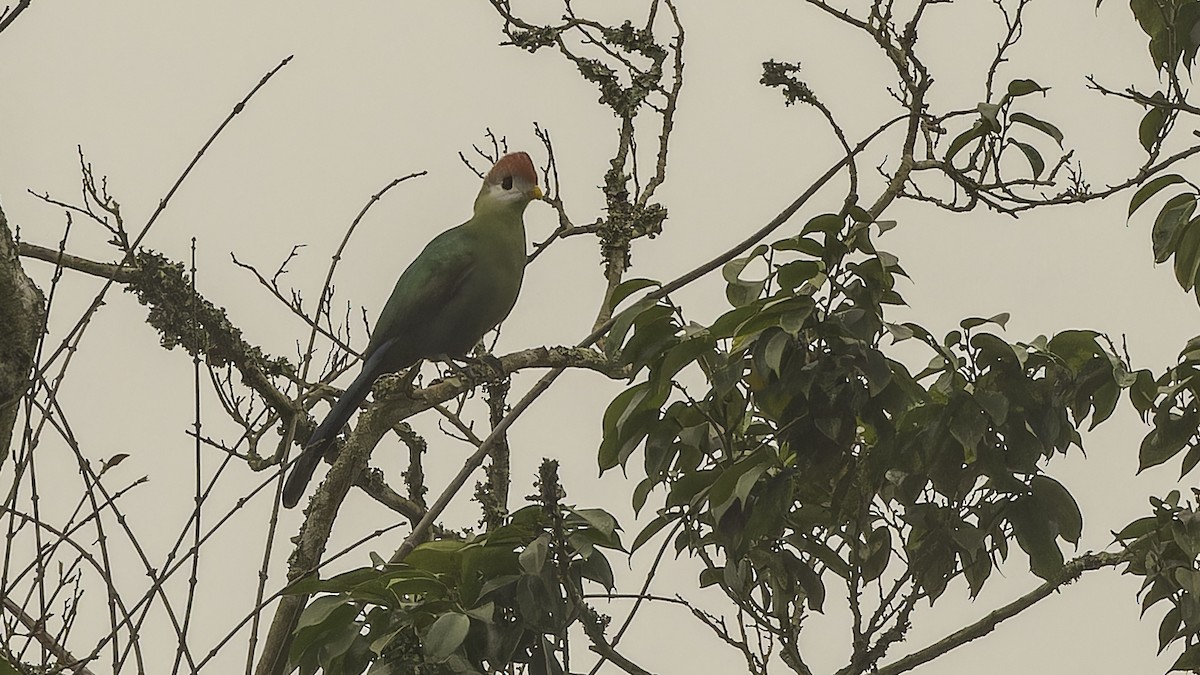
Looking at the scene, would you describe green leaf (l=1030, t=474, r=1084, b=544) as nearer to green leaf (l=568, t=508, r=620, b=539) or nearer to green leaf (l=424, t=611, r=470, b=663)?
green leaf (l=568, t=508, r=620, b=539)

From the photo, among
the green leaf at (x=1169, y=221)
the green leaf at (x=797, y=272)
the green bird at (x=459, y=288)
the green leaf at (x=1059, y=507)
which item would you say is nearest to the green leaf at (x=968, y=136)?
the green leaf at (x=1169, y=221)

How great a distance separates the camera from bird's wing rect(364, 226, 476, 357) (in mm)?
2998

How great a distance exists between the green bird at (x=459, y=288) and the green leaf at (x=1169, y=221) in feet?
4.84

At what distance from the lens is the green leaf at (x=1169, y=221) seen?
186 cm

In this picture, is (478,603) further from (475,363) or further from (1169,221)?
(475,363)

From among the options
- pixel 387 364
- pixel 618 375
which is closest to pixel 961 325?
pixel 618 375

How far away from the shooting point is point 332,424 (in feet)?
9.41

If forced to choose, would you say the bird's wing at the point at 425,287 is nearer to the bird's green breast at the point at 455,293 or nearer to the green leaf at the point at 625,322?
the bird's green breast at the point at 455,293

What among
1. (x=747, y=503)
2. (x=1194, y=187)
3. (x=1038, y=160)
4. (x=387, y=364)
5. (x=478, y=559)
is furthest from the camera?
(x=387, y=364)

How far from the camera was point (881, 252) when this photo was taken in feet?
5.56

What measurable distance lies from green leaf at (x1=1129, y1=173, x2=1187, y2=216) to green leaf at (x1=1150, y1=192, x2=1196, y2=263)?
0.04 m

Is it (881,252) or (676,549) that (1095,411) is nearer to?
(881,252)

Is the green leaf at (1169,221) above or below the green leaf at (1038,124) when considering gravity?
below

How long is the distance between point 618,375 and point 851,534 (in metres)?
0.79
